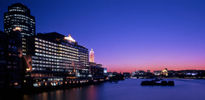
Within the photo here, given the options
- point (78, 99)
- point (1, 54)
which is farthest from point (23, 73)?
point (78, 99)

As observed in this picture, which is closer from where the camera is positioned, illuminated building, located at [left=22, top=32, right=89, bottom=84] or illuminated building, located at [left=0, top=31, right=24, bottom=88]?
illuminated building, located at [left=0, top=31, right=24, bottom=88]

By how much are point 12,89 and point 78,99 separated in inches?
1528

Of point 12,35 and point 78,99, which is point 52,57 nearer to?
point 12,35

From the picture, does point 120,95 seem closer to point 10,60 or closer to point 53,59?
point 10,60

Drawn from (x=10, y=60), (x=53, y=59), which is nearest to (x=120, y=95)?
(x=10, y=60)

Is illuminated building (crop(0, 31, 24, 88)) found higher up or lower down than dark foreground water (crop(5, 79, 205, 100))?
higher up

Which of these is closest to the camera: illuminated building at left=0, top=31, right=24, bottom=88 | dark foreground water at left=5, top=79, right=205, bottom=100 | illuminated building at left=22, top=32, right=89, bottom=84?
dark foreground water at left=5, top=79, right=205, bottom=100

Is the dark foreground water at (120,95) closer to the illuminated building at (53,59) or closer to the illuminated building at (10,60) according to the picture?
the illuminated building at (10,60)

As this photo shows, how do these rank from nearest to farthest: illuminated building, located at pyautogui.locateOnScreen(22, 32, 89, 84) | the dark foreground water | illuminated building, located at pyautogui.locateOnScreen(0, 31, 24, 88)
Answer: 1. the dark foreground water
2. illuminated building, located at pyautogui.locateOnScreen(0, 31, 24, 88)
3. illuminated building, located at pyautogui.locateOnScreen(22, 32, 89, 84)

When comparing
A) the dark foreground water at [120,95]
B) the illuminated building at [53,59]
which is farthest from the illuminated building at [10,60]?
→ the dark foreground water at [120,95]

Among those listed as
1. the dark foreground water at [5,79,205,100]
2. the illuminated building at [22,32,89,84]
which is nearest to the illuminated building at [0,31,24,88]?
the illuminated building at [22,32,89,84]

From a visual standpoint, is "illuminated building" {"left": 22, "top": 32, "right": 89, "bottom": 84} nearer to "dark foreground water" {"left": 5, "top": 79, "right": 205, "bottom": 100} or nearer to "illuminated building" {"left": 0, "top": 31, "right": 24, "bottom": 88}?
"illuminated building" {"left": 0, "top": 31, "right": 24, "bottom": 88}

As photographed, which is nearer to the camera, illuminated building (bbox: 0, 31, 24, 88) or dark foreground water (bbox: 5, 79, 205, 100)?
dark foreground water (bbox: 5, 79, 205, 100)

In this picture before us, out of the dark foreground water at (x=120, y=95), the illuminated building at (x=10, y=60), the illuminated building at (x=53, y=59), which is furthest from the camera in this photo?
the illuminated building at (x=53, y=59)
